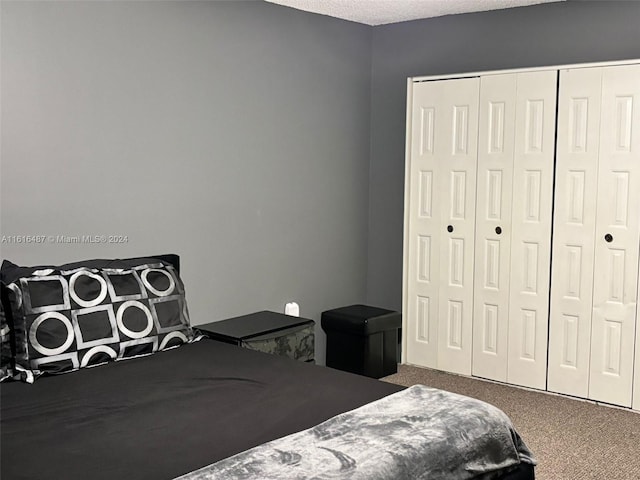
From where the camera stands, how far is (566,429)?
3875 mm

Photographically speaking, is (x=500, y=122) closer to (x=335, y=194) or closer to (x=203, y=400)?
(x=335, y=194)

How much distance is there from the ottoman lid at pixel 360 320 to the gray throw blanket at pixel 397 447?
6.50 feet

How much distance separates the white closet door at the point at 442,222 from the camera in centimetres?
471

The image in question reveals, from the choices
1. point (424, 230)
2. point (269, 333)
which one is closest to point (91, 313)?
point (269, 333)

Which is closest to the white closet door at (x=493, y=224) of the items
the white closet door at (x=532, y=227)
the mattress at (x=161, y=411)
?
the white closet door at (x=532, y=227)

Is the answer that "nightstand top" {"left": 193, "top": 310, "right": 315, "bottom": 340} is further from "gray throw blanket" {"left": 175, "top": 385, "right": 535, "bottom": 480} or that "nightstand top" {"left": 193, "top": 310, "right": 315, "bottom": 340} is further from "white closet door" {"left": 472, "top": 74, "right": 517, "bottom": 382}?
"gray throw blanket" {"left": 175, "top": 385, "right": 535, "bottom": 480}

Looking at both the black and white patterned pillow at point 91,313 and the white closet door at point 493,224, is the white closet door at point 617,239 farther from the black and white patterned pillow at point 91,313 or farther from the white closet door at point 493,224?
the black and white patterned pillow at point 91,313

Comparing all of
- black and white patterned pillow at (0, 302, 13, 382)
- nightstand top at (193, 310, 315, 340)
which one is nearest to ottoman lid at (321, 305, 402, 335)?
nightstand top at (193, 310, 315, 340)

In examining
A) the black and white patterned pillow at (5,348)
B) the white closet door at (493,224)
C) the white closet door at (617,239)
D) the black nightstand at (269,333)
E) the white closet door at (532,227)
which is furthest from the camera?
the white closet door at (493,224)

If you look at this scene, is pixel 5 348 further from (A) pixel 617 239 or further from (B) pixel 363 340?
(A) pixel 617 239

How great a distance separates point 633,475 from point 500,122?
2.20m

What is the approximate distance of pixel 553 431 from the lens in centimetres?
385

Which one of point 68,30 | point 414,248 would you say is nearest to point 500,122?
point 414,248

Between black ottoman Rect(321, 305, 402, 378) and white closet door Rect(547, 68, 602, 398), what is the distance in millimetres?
1044
